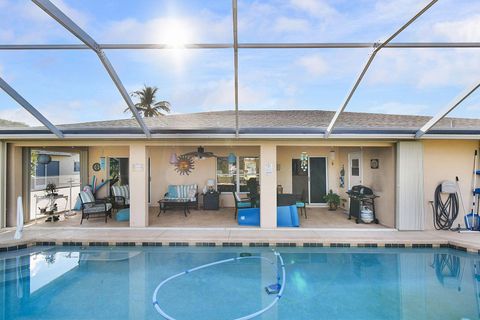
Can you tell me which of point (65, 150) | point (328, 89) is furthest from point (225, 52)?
Result: point (65, 150)

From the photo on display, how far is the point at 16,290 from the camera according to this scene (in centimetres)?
441

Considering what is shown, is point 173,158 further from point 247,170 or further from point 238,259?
point 238,259

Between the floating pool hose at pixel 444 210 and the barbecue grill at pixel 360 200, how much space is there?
1.45m

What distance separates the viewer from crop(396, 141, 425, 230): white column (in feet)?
22.8

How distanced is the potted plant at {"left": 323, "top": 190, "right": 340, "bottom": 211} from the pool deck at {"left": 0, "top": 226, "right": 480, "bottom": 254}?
3010 mm

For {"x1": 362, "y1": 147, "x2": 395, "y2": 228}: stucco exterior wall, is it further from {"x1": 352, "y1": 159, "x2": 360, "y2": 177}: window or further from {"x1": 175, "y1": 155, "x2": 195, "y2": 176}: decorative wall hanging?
{"x1": 175, "y1": 155, "x2": 195, "y2": 176}: decorative wall hanging

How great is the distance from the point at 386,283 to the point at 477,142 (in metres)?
5.47

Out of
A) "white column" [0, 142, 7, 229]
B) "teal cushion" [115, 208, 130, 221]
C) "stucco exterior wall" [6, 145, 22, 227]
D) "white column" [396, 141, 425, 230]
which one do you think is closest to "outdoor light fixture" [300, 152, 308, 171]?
"white column" [396, 141, 425, 230]

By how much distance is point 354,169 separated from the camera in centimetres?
931

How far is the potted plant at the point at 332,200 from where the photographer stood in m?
9.81

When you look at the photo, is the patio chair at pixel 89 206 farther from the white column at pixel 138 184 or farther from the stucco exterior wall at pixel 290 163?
the stucco exterior wall at pixel 290 163

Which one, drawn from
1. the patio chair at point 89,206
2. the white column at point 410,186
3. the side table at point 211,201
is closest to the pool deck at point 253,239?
the white column at point 410,186

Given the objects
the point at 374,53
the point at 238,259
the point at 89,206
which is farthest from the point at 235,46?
the point at 89,206

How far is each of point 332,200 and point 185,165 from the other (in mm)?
5834
